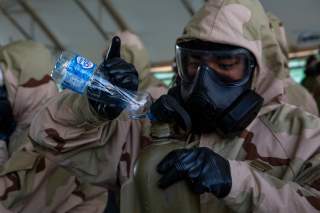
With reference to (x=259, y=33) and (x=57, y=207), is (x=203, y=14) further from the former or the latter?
(x=57, y=207)

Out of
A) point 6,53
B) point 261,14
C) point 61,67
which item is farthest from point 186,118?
point 6,53

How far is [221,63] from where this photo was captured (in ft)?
5.11

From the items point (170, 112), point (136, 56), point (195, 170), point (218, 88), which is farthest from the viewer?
point (136, 56)

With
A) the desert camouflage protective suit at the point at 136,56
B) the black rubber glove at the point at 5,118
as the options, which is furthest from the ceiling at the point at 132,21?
the black rubber glove at the point at 5,118

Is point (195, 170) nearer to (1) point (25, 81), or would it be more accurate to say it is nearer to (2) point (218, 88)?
(2) point (218, 88)

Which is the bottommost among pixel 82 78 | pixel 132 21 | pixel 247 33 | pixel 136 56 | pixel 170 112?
pixel 170 112

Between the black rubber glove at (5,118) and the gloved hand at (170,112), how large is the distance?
3.53ft

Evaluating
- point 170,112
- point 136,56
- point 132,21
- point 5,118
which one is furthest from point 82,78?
point 132,21

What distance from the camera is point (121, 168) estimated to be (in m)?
1.73

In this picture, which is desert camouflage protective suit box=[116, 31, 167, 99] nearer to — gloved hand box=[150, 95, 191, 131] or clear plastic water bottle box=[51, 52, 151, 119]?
clear plastic water bottle box=[51, 52, 151, 119]

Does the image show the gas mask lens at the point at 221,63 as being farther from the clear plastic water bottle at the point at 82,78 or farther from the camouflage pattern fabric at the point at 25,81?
the camouflage pattern fabric at the point at 25,81

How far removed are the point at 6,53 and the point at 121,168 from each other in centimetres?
102

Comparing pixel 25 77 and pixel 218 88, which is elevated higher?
pixel 25 77

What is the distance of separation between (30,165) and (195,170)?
39.7 inches
